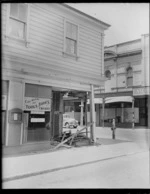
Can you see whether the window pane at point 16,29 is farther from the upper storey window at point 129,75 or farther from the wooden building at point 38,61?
the upper storey window at point 129,75

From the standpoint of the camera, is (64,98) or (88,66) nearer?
(88,66)

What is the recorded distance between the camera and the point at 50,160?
6.28 meters

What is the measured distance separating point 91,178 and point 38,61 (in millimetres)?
4126

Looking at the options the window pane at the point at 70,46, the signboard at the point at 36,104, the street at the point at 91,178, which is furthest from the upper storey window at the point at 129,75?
the street at the point at 91,178

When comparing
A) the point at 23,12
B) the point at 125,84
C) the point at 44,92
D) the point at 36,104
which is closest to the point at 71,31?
the point at 23,12

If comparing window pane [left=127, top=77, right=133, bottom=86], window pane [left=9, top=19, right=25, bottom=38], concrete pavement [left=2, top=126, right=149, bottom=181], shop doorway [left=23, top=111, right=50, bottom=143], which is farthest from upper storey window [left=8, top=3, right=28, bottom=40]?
window pane [left=127, top=77, right=133, bottom=86]

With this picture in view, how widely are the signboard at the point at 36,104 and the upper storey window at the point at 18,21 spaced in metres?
2.00

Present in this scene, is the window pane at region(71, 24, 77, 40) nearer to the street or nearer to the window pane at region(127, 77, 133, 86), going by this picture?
the window pane at region(127, 77, 133, 86)

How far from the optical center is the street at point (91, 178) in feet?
13.7

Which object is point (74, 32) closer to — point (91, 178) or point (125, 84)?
point (125, 84)

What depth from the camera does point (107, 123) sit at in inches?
599
